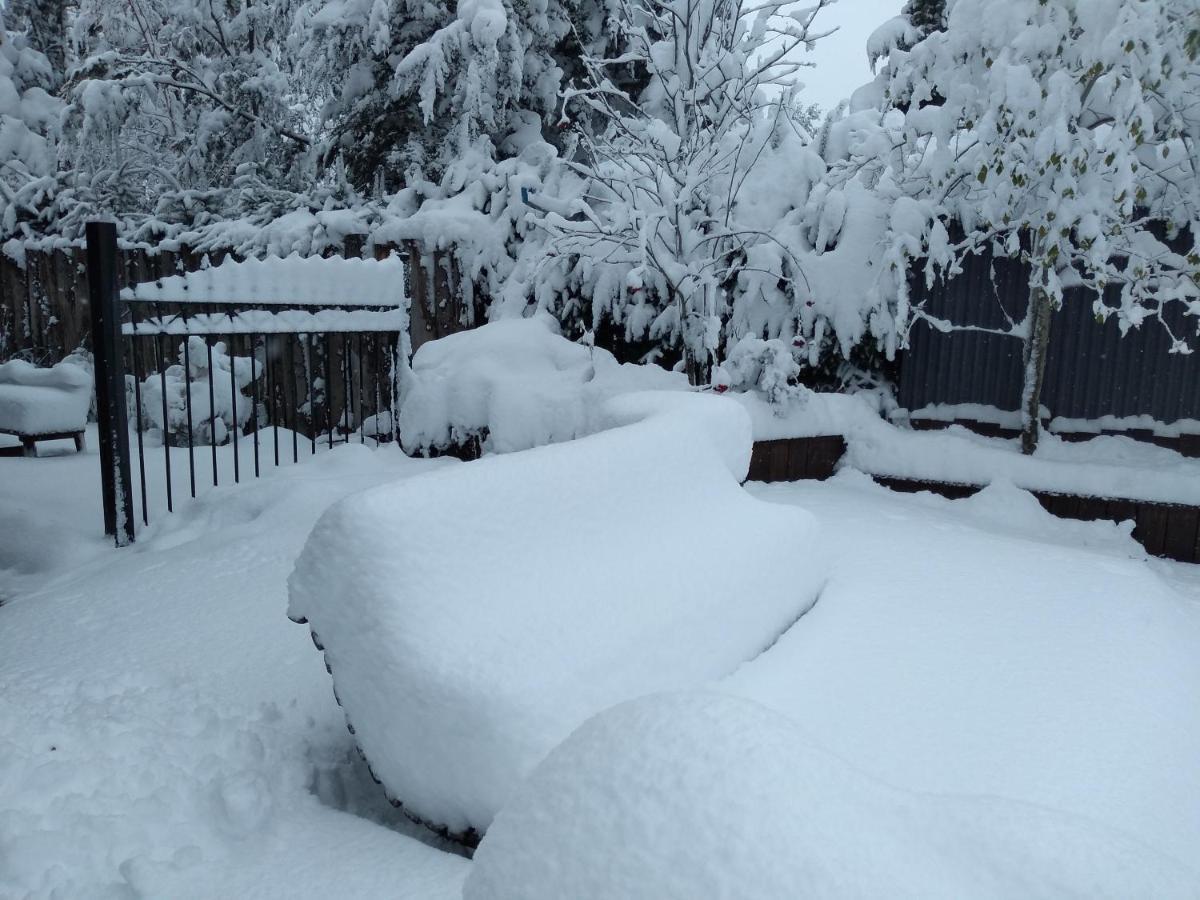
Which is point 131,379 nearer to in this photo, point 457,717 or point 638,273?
point 638,273

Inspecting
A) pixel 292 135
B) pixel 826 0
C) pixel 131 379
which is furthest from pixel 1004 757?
pixel 292 135

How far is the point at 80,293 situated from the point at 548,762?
988cm

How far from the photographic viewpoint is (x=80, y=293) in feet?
29.7

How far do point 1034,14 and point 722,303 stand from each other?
8.84 ft

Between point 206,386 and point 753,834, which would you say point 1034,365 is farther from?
point 206,386

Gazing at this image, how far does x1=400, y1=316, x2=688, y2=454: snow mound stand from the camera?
472 centimetres

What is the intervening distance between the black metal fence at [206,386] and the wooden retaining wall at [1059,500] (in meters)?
2.70

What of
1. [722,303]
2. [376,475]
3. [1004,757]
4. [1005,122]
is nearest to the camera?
[1004,757]

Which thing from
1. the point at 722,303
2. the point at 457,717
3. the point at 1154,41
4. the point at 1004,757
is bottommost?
the point at 1004,757

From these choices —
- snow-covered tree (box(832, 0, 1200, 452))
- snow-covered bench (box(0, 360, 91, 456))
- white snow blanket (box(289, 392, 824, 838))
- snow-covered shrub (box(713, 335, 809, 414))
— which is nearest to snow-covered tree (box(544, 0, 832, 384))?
snow-covered shrub (box(713, 335, 809, 414))

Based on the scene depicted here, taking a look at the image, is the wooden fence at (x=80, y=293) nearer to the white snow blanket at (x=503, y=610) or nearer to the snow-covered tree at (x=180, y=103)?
the snow-covered tree at (x=180, y=103)

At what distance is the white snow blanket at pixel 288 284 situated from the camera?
4.14 m

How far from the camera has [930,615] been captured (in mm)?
3100

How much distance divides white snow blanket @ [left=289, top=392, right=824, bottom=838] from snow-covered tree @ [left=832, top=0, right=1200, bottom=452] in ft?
13.4
